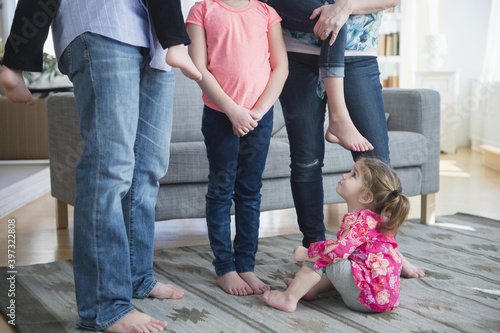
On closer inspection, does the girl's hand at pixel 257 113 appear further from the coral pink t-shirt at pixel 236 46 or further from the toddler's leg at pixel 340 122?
the toddler's leg at pixel 340 122

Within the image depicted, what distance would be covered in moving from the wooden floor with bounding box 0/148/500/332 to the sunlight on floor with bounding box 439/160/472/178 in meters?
0.09

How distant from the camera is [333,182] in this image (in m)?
2.43

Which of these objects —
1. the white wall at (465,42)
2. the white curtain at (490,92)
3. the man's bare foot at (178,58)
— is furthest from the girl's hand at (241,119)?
Result: the white wall at (465,42)

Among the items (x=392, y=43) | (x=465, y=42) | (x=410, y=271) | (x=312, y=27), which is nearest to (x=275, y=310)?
(x=410, y=271)

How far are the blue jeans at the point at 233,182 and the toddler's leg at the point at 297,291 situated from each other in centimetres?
20

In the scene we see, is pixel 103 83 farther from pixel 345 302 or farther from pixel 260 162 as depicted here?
pixel 345 302

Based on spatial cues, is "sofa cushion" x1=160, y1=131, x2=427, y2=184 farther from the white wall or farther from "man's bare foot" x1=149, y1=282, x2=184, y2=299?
the white wall

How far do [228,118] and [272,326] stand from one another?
568 millimetres

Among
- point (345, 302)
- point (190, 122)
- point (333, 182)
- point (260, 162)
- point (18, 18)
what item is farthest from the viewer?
point (190, 122)

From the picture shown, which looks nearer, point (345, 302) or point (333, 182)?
point (345, 302)

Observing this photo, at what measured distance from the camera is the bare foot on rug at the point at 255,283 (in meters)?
1.61

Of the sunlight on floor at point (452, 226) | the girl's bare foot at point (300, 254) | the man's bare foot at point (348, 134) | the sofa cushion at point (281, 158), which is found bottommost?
the sunlight on floor at point (452, 226)

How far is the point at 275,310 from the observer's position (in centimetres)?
148

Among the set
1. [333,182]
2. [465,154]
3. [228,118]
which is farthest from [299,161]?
[465,154]
